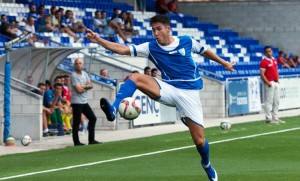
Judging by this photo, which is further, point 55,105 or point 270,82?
point 270,82

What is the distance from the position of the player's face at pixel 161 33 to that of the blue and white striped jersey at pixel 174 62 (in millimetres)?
87

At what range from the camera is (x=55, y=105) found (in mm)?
23547

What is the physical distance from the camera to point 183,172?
14.3 meters

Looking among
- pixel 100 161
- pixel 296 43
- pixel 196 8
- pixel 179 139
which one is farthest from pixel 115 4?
pixel 100 161

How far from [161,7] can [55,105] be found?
59.0ft

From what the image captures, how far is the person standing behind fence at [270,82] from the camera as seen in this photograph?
25.9 meters

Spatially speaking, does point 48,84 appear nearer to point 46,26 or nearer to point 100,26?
point 46,26

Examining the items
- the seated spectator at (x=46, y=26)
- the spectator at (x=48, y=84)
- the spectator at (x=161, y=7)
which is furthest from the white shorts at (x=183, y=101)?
the spectator at (x=161, y=7)

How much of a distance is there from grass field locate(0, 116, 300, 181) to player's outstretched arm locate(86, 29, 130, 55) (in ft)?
6.13

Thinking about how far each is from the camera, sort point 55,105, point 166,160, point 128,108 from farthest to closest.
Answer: point 55,105 → point 166,160 → point 128,108

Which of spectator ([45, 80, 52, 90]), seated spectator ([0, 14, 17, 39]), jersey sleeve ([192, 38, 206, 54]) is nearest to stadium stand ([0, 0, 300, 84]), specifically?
seated spectator ([0, 14, 17, 39])

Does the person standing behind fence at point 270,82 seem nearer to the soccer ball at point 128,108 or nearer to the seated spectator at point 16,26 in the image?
the seated spectator at point 16,26

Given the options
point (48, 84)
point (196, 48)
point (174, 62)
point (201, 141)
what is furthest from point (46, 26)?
point (201, 141)

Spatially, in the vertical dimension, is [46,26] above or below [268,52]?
above
